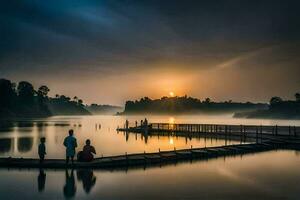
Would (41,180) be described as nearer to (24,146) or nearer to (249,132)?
(24,146)

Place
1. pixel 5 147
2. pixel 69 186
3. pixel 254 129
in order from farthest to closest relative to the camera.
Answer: pixel 254 129
pixel 5 147
pixel 69 186

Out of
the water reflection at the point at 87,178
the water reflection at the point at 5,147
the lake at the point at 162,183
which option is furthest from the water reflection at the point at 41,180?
the water reflection at the point at 5,147

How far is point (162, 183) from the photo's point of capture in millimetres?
22828

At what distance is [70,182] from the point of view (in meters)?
21.8

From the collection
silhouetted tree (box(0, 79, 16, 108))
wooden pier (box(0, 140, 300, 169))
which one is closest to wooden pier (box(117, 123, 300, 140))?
wooden pier (box(0, 140, 300, 169))

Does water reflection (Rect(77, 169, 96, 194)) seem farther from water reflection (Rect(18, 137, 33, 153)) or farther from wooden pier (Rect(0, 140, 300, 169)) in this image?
water reflection (Rect(18, 137, 33, 153))

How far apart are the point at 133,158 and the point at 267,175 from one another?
11.0m

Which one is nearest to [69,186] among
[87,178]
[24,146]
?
[87,178]

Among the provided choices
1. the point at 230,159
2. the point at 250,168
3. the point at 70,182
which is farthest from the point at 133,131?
the point at 70,182

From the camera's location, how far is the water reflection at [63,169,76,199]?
1886 centimetres

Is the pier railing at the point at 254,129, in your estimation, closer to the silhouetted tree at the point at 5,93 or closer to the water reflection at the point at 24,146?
the water reflection at the point at 24,146

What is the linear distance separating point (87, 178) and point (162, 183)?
4.94 metres

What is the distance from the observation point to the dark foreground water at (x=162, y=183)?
62.8 feet

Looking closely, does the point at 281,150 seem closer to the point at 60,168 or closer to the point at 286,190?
the point at 286,190
